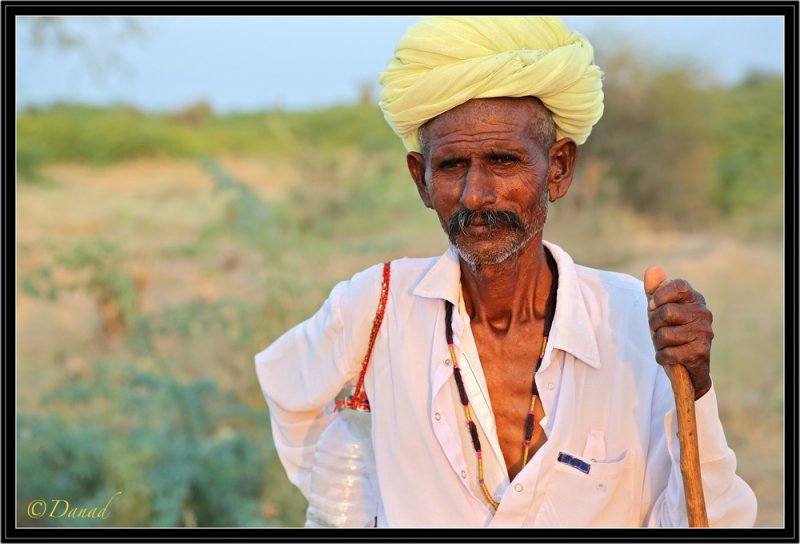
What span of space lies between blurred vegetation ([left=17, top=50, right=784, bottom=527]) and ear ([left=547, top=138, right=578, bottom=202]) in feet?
11.4

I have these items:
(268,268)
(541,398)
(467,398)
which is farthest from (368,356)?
(268,268)

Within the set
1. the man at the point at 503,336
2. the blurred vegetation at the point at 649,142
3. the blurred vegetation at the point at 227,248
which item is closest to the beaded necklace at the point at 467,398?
the man at the point at 503,336

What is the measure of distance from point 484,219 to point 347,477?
2.90ft

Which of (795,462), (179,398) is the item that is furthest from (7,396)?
(179,398)

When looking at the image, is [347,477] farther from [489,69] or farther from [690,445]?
[489,69]

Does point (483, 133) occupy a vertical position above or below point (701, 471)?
above

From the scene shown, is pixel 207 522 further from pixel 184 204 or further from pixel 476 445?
pixel 184 204

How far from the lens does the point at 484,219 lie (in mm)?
2555

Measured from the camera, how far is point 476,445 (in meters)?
2.58

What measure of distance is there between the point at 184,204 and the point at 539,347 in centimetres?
1130

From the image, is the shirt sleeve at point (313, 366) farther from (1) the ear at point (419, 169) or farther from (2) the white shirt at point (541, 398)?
(1) the ear at point (419, 169)

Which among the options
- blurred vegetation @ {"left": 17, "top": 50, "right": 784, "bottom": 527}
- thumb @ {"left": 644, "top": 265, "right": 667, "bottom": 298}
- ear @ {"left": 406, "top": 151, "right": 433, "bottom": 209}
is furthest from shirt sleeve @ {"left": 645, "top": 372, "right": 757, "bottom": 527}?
blurred vegetation @ {"left": 17, "top": 50, "right": 784, "bottom": 527}

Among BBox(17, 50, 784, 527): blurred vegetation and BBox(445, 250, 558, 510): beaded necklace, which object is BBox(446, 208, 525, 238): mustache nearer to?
BBox(445, 250, 558, 510): beaded necklace

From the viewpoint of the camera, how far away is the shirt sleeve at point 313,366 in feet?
9.06
